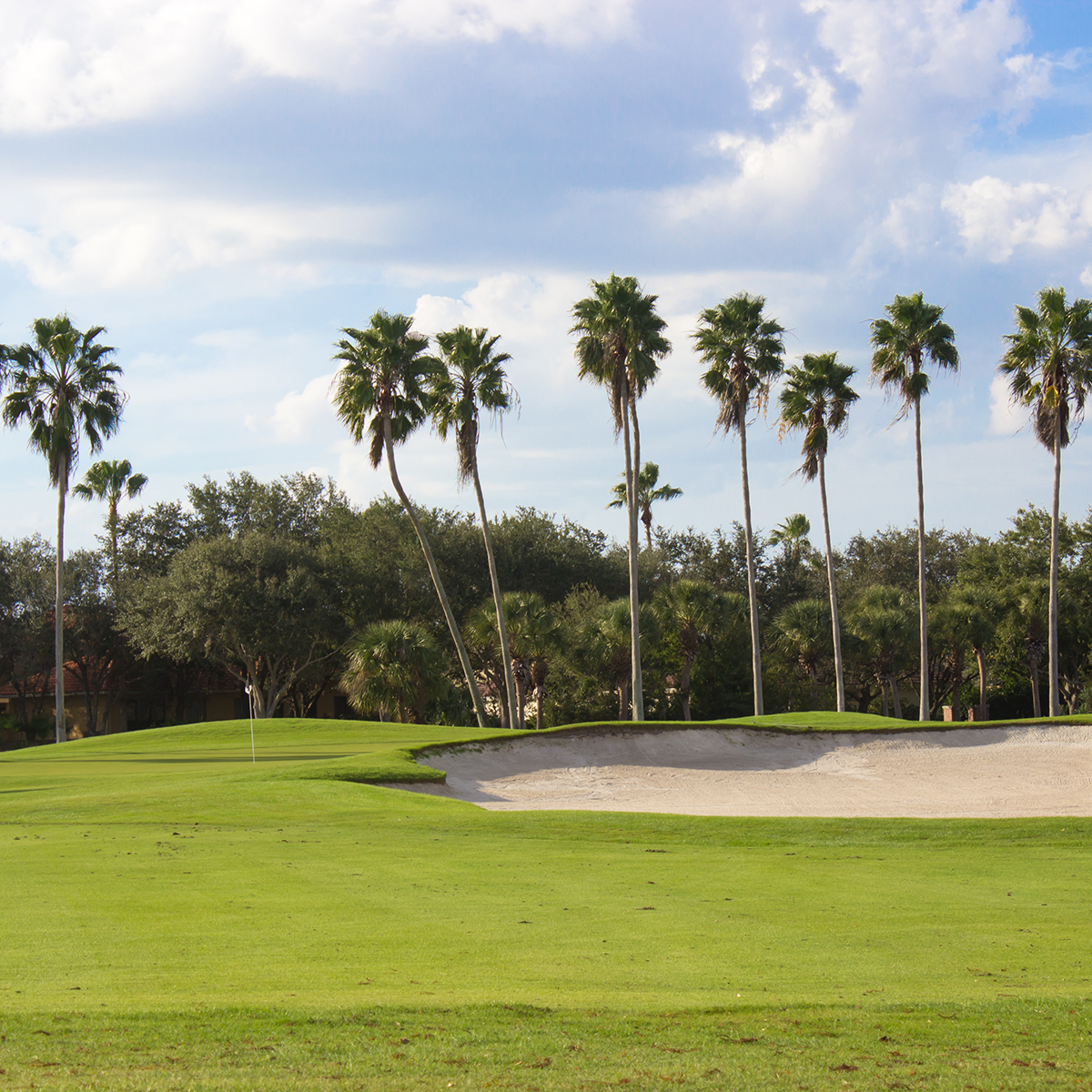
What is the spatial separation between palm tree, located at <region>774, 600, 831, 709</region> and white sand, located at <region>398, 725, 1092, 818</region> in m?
20.4

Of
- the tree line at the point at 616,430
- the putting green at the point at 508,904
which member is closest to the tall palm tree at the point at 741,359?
the tree line at the point at 616,430

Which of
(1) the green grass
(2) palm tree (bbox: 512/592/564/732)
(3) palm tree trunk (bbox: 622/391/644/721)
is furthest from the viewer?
(2) palm tree (bbox: 512/592/564/732)

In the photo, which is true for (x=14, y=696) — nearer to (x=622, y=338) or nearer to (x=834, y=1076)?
(x=622, y=338)

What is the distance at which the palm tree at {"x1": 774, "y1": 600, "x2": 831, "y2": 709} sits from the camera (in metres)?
47.2

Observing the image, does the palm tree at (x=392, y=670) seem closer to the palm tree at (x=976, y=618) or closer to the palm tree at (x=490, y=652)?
the palm tree at (x=490, y=652)

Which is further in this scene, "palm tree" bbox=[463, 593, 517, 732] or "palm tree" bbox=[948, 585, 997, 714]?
"palm tree" bbox=[948, 585, 997, 714]

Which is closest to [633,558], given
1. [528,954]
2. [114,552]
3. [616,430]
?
[616,430]

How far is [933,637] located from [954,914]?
4191 centimetres

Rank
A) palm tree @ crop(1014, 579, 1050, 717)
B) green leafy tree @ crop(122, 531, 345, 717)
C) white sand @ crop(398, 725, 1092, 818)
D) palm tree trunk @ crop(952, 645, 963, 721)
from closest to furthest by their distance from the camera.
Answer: white sand @ crop(398, 725, 1092, 818), green leafy tree @ crop(122, 531, 345, 717), palm tree @ crop(1014, 579, 1050, 717), palm tree trunk @ crop(952, 645, 963, 721)

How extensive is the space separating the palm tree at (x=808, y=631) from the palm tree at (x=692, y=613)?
9.01ft

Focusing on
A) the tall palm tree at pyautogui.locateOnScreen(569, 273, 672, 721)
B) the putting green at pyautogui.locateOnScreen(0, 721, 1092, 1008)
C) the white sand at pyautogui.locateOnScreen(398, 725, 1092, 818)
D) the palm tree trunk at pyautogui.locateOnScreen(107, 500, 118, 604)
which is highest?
the tall palm tree at pyautogui.locateOnScreen(569, 273, 672, 721)

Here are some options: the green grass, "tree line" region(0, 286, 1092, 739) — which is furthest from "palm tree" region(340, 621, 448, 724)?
the green grass

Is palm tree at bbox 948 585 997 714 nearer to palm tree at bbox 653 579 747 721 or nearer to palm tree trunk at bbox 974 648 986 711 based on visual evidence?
palm tree trunk at bbox 974 648 986 711

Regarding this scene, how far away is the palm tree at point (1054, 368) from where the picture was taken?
129 ft
